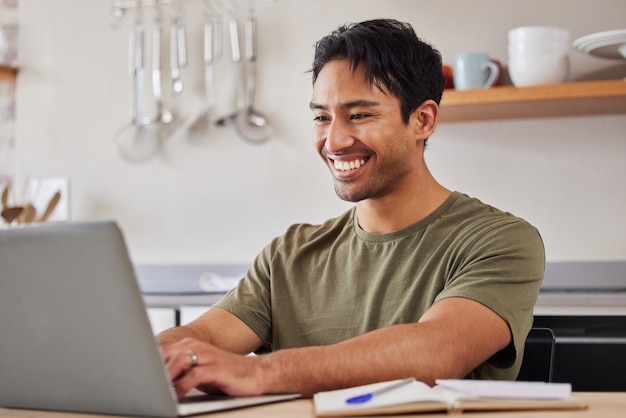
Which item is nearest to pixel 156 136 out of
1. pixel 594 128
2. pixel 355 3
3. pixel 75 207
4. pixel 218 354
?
pixel 75 207

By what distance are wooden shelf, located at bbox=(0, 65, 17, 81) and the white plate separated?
205 cm

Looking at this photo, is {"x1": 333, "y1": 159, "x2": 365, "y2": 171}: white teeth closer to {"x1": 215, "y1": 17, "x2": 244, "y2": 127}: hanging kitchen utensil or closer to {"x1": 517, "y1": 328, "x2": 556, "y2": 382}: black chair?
{"x1": 517, "y1": 328, "x2": 556, "y2": 382}: black chair

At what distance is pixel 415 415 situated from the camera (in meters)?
0.96

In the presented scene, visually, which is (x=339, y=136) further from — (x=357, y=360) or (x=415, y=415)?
(x=415, y=415)

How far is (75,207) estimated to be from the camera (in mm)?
3299

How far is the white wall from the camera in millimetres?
2732

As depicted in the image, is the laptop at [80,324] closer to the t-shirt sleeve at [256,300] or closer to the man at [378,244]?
the man at [378,244]

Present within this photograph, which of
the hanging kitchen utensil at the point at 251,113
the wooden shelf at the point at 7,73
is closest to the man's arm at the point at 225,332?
the hanging kitchen utensil at the point at 251,113

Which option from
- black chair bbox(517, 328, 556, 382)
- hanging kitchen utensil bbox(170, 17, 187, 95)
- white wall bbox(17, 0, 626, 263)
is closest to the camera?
black chair bbox(517, 328, 556, 382)

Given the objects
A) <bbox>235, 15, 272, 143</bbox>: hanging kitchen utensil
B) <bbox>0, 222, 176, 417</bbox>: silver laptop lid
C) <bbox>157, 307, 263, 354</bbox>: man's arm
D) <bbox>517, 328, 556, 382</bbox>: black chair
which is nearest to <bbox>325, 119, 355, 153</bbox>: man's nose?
<bbox>157, 307, 263, 354</bbox>: man's arm

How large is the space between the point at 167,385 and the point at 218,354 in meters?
0.20

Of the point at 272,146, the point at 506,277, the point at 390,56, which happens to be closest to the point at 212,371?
the point at 506,277

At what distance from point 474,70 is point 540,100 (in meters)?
0.22

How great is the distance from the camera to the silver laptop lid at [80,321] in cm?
88
